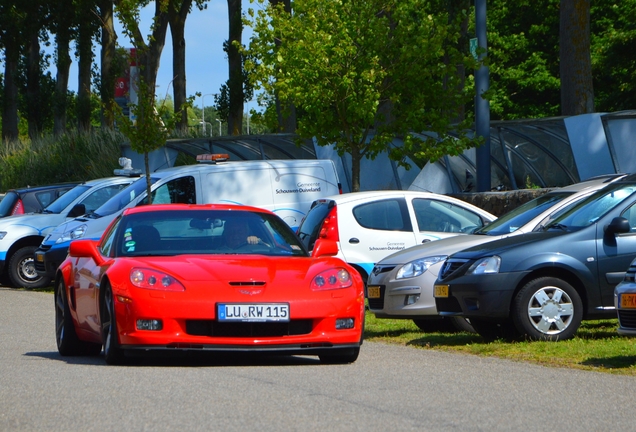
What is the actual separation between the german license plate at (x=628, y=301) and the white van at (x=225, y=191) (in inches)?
421

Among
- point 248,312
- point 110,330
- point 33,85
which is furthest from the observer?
point 33,85

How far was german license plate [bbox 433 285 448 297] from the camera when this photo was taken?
39.0 ft

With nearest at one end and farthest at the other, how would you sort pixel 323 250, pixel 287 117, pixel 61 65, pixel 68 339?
pixel 323 250, pixel 68 339, pixel 287 117, pixel 61 65

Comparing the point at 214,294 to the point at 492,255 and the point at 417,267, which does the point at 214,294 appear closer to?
the point at 492,255

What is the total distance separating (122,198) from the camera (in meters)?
20.9

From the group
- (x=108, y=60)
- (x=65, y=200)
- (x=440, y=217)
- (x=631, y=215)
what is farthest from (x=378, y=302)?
(x=108, y=60)

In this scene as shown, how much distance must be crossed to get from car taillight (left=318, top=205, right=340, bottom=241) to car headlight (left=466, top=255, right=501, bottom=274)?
374 cm

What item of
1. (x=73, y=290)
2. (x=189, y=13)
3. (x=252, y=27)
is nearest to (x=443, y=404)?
(x=73, y=290)

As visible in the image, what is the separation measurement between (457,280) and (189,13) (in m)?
37.1

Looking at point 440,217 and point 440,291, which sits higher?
point 440,217

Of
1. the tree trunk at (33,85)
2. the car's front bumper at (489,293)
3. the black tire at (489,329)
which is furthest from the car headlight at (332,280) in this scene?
the tree trunk at (33,85)

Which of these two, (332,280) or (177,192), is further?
(177,192)

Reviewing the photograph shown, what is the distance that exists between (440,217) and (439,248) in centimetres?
237

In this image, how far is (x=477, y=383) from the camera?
839cm
